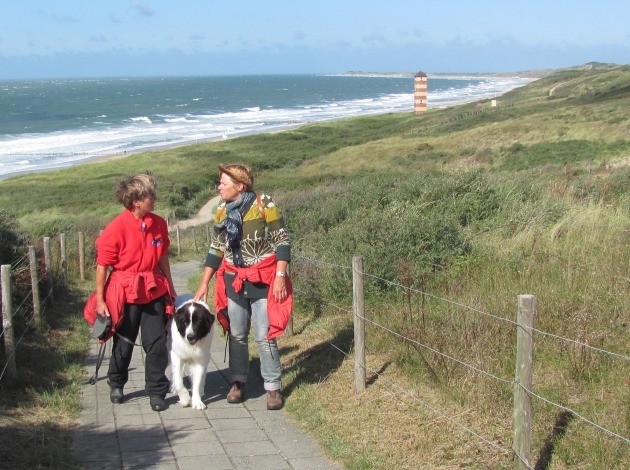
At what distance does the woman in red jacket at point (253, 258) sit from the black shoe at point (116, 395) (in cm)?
105

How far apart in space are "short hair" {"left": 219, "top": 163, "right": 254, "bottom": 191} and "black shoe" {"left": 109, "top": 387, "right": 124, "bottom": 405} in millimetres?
1946

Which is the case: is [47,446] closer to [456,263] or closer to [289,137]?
[456,263]

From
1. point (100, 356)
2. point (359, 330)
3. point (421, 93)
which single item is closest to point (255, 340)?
point (359, 330)

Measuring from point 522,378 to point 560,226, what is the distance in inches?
214

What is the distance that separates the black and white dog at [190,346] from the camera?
582 centimetres

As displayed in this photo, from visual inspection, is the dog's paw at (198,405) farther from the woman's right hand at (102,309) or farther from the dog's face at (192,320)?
the woman's right hand at (102,309)

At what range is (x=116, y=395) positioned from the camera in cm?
627

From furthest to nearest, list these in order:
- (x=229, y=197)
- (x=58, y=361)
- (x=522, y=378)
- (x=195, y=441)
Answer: (x=58, y=361)
(x=229, y=197)
(x=195, y=441)
(x=522, y=378)

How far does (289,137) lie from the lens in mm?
69375

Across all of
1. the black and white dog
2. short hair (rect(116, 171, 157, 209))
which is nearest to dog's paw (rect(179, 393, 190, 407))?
the black and white dog

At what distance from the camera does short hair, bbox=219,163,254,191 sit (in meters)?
5.82

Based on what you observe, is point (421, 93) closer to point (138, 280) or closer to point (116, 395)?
point (116, 395)

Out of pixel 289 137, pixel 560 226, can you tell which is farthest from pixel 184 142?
pixel 560 226

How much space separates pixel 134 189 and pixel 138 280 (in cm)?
68
